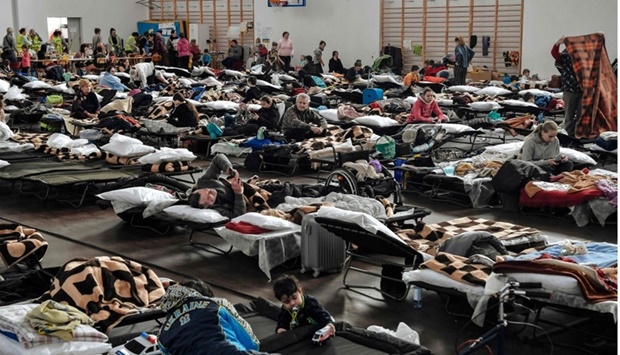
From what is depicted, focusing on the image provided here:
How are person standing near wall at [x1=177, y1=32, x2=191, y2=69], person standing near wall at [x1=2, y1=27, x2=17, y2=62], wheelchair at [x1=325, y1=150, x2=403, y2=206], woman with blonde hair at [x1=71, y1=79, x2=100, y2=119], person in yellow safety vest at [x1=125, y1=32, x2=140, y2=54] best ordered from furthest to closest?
person in yellow safety vest at [x1=125, y1=32, x2=140, y2=54], person standing near wall at [x1=177, y1=32, x2=191, y2=69], person standing near wall at [x1=2, y1=27, x2=17, y2=62], woman with blonde hair at [x1=71, y1=79, x2=100, y2=119], wheelchair at [x1=325, y1=150, x2=403, y2=206]

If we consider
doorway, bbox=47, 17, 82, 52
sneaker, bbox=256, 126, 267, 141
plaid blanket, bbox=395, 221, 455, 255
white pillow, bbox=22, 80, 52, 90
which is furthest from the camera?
doorway, bbox=47, 17, 82, 52

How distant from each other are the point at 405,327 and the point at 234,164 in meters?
7.32

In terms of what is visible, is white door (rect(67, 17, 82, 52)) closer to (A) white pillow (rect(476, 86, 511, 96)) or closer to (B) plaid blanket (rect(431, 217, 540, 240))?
(A) white pillow (rect(476, 86, 511, 96))

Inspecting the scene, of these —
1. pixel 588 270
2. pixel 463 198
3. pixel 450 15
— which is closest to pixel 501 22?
pixel 450 15

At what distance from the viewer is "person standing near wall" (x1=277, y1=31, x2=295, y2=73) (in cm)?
2903

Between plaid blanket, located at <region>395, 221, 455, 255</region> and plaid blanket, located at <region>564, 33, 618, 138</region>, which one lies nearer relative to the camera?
plaid blanket, located at <region>395, 221, 455, 255</region>

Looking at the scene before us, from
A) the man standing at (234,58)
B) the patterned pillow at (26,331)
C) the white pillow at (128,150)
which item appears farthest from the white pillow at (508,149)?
the man standing at (234,58)

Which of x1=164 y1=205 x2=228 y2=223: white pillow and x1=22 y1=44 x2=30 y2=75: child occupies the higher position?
x1=22 y1=44 x2=30 y2=75: child

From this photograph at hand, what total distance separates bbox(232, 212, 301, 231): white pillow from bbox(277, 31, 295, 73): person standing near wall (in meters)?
→ 21.6

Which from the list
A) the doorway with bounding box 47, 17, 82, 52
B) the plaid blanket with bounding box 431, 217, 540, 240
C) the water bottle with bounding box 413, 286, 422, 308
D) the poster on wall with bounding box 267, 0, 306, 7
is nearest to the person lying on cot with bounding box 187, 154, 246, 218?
the plaid blanket with bounding box 431, 217, 540, 240

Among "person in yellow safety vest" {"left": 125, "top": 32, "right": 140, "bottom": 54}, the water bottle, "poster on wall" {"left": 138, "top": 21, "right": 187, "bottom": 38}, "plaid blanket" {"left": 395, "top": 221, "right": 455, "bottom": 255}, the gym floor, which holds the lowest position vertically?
the gym floor

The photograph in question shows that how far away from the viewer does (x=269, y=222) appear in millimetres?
7562

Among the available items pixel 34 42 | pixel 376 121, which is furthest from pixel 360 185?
pixel 34 42

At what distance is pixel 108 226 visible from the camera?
9.18 metres
